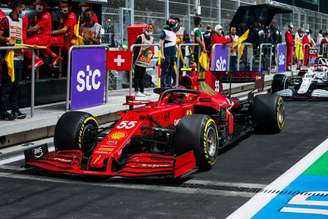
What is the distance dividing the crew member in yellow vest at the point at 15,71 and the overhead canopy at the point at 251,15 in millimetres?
16490

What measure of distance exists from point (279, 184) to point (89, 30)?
8315mm

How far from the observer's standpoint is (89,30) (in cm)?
1404

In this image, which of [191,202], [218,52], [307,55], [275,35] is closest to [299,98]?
[218,52]

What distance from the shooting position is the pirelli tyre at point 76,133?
7441 mm

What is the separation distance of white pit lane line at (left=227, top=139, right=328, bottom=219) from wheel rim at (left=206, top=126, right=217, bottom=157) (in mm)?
850

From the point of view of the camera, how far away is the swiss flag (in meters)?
12.7

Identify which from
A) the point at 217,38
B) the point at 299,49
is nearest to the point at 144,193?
the point at 217,38

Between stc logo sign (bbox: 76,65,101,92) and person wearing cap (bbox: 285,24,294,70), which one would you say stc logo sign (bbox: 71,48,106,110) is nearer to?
stc logo sign (bbox: 76,65,101,92)

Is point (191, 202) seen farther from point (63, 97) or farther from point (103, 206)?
point (63, 97)

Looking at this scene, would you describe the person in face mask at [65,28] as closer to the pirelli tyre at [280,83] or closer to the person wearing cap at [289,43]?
the pirelli tyre at [280,83]

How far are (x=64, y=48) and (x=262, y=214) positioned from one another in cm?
908

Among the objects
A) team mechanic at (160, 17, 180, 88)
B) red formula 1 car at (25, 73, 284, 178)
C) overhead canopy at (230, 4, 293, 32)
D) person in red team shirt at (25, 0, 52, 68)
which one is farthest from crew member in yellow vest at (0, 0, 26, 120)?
overhead canopy at (230, 4, 293, 32)

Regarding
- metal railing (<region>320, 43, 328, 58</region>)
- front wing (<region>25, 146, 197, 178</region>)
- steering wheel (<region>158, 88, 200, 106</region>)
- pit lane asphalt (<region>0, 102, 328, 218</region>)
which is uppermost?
metal railing (<region>320, 43, 328, 58</region>)

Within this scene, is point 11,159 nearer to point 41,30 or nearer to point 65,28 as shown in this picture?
point 41,30
